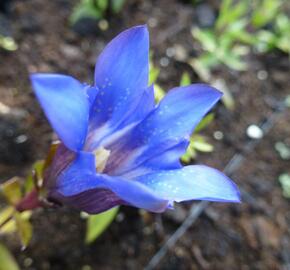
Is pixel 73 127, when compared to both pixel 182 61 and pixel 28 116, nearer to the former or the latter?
pixel 28 116

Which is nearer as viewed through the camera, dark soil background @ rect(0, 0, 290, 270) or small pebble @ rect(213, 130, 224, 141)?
dark soil background @ rect(0, 0, 290, 270)

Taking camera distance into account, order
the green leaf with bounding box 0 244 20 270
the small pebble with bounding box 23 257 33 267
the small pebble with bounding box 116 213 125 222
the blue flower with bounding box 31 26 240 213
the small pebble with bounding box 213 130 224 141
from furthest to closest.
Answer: the small pebble with bounding box 213 130 224 141, the small pebble with bounding box 116 213 125 222, the small pebble with bounding box 23 257 33 267, the green leaf with bounding box 0 244 20 270, the blue flower with bounding box 31 26 240 213

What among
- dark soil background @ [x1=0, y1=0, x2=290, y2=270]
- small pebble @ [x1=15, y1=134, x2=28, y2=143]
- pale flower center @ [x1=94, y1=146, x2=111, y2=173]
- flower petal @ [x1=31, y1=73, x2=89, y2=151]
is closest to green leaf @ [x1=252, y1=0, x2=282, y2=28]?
dark soil background @ [x1=0, y1=0, x2=290, y2=270]

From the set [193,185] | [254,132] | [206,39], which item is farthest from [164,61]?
[193,185]

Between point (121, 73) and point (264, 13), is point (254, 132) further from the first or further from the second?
point (121, 73)

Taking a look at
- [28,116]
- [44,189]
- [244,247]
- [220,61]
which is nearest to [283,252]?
[244,247]

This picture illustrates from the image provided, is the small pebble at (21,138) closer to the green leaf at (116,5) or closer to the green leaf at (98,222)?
the green leaf at (98,222)

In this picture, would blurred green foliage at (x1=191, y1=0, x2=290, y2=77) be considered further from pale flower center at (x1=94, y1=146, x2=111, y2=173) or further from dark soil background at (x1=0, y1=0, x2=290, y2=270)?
pale flower center at (x1=94, y1=146, x2=111, y2=173)

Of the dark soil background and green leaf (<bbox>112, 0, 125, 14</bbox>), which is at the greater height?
green leaf (<bbox>112, 0, 125, 14</bbox>)
